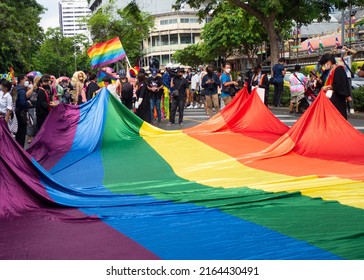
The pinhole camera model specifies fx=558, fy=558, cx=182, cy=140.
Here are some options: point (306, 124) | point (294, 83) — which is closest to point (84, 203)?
point (306, 124)

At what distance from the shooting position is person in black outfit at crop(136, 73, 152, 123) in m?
16.4

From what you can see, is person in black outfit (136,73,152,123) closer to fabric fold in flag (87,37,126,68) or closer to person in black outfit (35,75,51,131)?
person in black outfit (35,75,51,131)

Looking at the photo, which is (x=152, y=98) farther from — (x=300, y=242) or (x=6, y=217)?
(x=300, y=242)

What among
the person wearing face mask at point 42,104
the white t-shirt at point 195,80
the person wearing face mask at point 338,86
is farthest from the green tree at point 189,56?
the person wearing face mask at point 338,86

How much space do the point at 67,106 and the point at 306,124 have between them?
5792 mm

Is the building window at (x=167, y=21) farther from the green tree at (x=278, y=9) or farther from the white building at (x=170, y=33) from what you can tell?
the green tree at (x=278, y=9)

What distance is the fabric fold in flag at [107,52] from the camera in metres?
23.3

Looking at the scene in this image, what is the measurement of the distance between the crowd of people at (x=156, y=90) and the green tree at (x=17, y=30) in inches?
571

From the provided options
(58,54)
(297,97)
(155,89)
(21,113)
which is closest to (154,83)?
(155,89)

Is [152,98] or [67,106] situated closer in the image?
[67,106]

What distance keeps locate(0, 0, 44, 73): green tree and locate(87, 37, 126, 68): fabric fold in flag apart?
52.0 feet

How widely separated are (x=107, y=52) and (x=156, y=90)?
615 cm

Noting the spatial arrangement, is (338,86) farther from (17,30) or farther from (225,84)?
(17,30)

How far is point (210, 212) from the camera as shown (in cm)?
608
